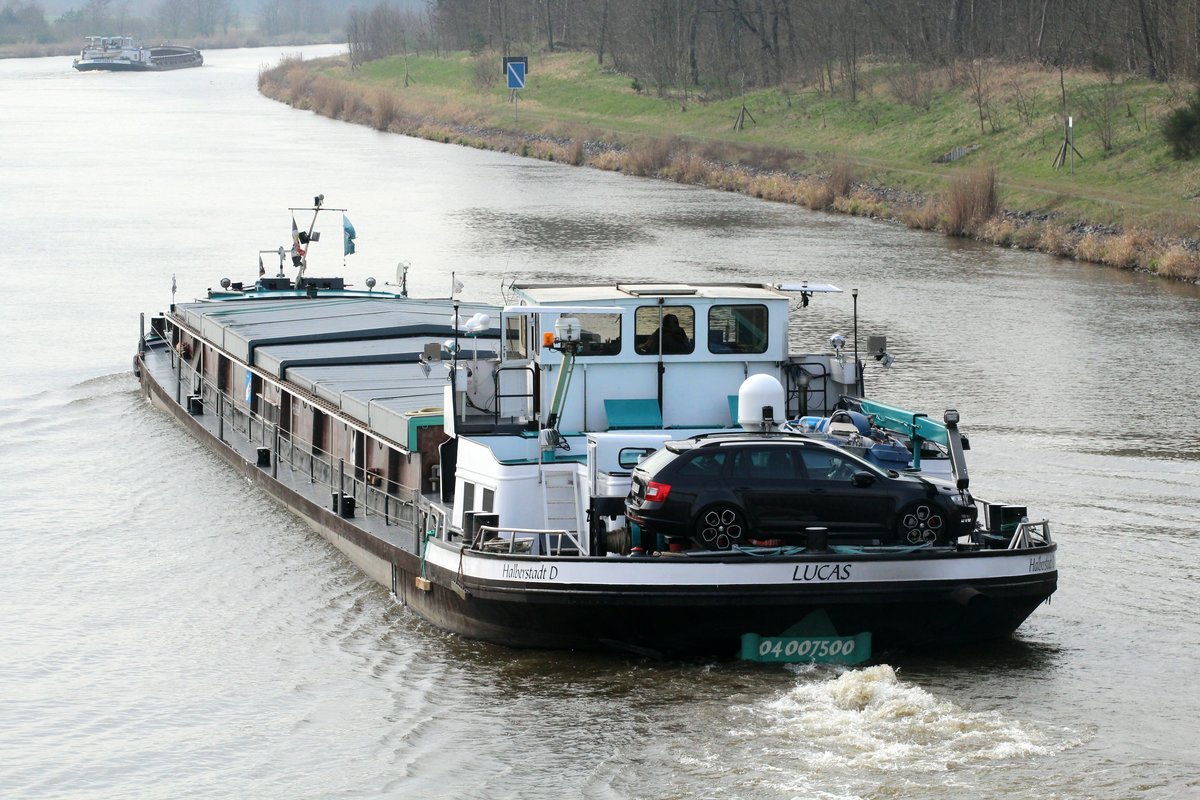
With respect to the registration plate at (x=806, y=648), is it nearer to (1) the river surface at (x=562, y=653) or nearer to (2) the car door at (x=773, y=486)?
(1) the river surface at (x=562, y=653)

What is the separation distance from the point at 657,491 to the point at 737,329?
4.15 m

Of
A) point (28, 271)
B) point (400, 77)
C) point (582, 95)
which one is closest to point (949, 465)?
point (28, 271)

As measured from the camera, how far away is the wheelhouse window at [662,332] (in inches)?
829

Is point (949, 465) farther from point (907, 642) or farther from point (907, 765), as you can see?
point (907, 765)

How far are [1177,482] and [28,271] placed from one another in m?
33.4

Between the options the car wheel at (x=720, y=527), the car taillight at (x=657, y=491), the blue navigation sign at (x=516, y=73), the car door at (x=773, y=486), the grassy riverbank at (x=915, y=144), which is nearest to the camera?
the car taillight at (x=657, y=491)

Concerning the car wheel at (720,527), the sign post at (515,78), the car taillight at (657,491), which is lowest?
the car wheel at (720,527)

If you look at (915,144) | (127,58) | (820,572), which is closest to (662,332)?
(820,572)

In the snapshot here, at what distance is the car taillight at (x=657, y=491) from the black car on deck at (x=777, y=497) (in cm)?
1

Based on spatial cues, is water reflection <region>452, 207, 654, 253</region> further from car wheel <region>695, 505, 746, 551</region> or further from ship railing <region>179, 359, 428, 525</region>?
car wheel <region>695, 505, 746, 551</region>

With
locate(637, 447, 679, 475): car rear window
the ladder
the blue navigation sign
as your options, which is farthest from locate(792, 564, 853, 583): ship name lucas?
the blue navigation sign

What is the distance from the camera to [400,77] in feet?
403

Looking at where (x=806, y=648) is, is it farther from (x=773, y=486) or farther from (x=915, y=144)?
(x=915, y=144)

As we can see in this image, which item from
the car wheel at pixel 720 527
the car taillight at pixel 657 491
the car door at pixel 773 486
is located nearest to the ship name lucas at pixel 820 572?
the car door at pixel 773 486
